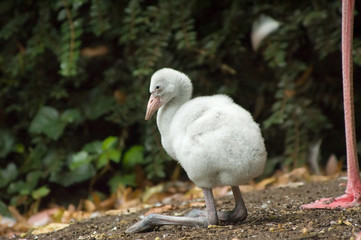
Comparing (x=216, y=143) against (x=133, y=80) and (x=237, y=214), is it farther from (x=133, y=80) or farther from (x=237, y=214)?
(x=133, y=80)

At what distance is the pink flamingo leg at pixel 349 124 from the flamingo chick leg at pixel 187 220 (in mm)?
554

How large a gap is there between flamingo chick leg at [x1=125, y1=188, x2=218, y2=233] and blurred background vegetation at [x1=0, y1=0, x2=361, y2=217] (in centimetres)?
156

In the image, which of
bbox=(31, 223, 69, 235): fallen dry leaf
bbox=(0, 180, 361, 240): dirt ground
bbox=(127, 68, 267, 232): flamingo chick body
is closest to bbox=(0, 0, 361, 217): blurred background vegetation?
bbox=(0, 180, 361, 240): dirt ground

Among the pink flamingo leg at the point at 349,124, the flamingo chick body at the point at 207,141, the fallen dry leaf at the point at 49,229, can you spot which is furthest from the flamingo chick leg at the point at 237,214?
the fallen dry leaf at the point at 49,229

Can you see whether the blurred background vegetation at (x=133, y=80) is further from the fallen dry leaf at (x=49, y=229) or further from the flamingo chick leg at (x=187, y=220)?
the flamingo chick leg at (x=187, y=220)

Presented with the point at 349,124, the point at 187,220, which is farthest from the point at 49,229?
the point at 349,124

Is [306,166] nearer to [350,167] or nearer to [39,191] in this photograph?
[350,167]

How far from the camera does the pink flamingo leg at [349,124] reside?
2.65 meters

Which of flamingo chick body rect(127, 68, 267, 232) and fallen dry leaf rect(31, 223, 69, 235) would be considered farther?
fallen dry leaf rect(31, 223, 69, 235)

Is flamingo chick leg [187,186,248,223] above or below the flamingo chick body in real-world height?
below

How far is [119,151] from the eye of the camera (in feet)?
13.9

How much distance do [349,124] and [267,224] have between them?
0.65 m

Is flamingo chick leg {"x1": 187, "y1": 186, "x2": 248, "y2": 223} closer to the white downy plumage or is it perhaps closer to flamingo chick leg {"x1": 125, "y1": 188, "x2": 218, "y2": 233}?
flamingo chick leg {"x1": 125, "y1": 188, "x2": 218, "y2": 233}

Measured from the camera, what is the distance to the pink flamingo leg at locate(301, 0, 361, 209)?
104 inches
